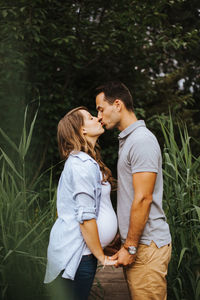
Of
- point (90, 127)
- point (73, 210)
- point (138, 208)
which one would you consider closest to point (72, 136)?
point (90, 127)

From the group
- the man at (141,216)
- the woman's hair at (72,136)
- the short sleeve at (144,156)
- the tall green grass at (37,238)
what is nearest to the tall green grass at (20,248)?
the tall green grass at (37,238)

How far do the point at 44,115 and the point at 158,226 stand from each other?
372 cm

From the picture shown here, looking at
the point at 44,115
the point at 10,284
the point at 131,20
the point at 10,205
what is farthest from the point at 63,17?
the point at 10,284

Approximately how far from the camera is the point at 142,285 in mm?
1819

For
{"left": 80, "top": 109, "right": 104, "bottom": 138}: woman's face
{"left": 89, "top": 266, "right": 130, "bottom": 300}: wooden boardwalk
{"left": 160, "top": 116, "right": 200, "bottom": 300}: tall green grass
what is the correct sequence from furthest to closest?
{"left": 89, "top": 266, "right": 130, "bottom": 300}: wooden boardwalk
{"left": 160, "top": 116, "right": 200, "bottom": 300}: tall green grass
{"left": 80, "top": 109, "right": 104, "bottom": 138}: woman's face

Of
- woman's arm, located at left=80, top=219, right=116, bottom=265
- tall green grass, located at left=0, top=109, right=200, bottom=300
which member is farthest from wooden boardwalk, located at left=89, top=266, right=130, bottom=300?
woman's arm, located at left=80, top=219, right=116, bottom=265

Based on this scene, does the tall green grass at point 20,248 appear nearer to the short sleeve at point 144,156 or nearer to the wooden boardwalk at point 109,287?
the wooden boardwalk at point 109,287

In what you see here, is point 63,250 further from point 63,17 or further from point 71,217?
point 63,17

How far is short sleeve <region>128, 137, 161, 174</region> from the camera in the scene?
68.5 inches

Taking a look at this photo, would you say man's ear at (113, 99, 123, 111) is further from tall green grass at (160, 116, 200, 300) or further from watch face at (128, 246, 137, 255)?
watch face at (128, 246, 137, 255)

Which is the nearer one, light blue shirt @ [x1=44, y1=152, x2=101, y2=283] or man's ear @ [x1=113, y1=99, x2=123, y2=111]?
light blue shirt @ [x1=44, y1=152, x2=101, y2=283]

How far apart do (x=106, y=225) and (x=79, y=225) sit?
0.47 ft

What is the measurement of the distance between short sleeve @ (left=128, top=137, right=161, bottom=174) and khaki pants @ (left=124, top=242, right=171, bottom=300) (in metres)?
Answer: 0.39

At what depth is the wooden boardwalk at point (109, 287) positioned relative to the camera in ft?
8.68
